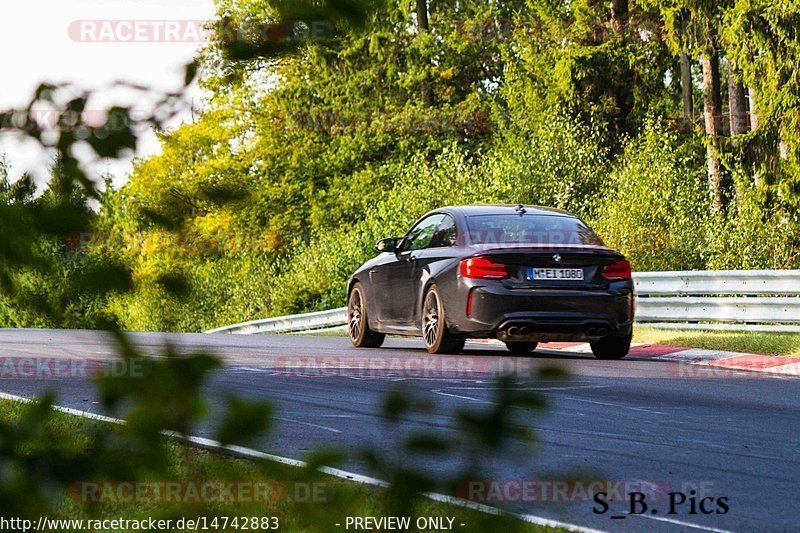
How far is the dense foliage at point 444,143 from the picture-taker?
199 centimetres

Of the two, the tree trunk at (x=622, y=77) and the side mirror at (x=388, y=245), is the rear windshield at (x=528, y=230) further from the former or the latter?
the tree trunk at (x=622, y=77)

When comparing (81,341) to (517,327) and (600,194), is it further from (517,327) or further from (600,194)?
(600,194)

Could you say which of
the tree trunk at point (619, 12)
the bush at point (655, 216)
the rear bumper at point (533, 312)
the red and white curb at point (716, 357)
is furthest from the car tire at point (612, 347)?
the tree trunk at point (619, 12)

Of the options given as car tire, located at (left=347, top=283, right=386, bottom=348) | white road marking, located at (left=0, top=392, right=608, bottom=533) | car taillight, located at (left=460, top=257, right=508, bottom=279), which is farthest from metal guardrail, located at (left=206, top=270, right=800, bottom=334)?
white road marking, located at (left=0, top=392, right=608, bottom=533)

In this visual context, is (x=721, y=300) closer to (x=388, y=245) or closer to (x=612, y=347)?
(x=612, y=347)

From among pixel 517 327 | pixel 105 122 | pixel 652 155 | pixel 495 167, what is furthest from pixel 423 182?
pixel 105 122

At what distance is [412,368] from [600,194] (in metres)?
22.0

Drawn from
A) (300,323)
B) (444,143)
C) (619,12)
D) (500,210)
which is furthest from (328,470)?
(444,143)

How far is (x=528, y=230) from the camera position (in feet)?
48.0

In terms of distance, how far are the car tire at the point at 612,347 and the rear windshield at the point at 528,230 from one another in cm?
110

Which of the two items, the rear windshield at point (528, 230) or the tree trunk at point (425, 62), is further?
the tree trunk at point (425, 62)

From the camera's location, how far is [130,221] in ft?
6.55

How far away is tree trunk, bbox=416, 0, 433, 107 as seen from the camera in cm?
4800

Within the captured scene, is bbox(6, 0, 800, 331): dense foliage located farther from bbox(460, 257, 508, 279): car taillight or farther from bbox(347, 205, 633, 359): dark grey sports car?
bbox(460, 257, 508, 279): car taillight
